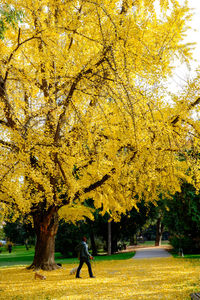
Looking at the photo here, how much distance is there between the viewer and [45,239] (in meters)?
14.8

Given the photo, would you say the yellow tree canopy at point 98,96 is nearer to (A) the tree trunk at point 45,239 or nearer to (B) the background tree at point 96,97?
(B) the background tree at point 96,97

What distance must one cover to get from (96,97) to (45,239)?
10.5 metres

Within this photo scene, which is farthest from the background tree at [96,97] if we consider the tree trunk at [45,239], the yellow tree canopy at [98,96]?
the tree trunk at [45,239]

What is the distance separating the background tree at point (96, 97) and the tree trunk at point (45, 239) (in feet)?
6.47

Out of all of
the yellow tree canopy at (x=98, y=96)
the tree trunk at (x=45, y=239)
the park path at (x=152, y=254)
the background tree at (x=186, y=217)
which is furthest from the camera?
the park path at (x=152, y=254)

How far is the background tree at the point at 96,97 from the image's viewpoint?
5.01 metres

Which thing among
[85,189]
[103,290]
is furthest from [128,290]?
[85,189]

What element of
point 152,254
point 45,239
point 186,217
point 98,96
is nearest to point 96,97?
point 98,96

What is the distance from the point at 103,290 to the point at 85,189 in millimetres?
4036

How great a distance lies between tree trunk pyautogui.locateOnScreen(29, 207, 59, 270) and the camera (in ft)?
47.8

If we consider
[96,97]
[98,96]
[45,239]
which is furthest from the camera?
[45,239]

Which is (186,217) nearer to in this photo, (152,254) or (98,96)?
(152,254)

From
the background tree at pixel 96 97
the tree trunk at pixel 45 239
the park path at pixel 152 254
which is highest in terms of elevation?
the background tree at pixel 96 97

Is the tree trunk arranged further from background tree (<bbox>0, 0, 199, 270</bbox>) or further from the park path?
the park path
